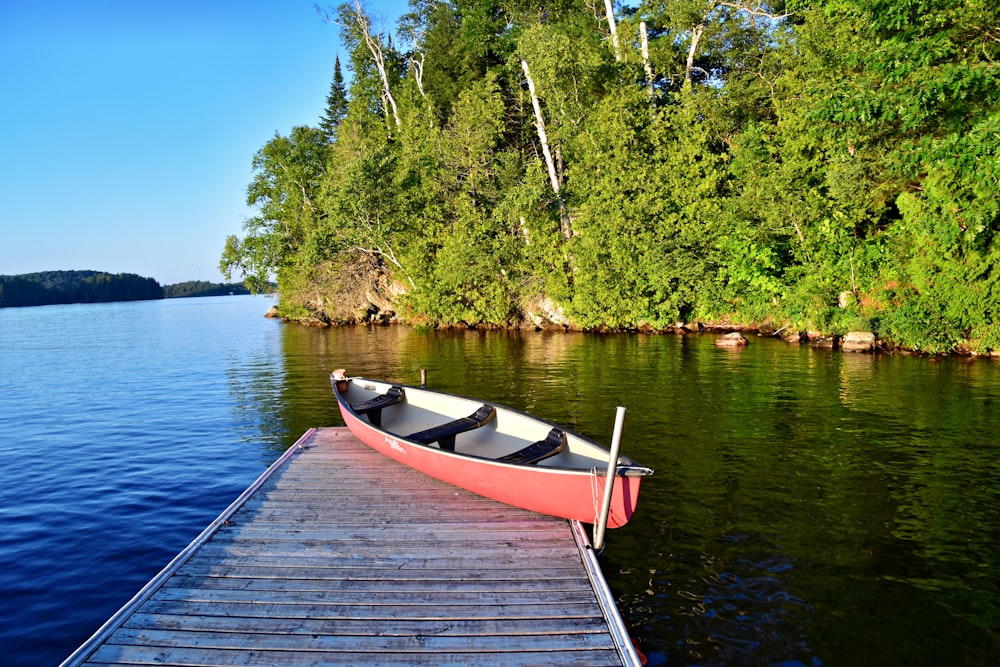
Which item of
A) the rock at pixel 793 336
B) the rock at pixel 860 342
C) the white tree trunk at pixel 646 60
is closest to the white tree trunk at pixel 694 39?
the white tree trunk at pixel 646 60

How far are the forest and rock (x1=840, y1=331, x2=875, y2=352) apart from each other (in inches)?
30.2

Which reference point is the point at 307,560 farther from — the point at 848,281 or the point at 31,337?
the point at 31,337

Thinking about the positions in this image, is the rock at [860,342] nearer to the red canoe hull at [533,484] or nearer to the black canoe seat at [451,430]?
the black canoe seat at [451,430]

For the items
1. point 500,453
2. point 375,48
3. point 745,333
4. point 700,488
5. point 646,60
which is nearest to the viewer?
point 700,488

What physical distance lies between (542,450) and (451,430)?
212cm

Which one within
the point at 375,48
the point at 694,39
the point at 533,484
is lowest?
the point at 533,484

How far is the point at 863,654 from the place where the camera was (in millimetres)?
5422

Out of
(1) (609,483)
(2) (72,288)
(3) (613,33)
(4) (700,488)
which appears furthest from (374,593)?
(2) (72,288)

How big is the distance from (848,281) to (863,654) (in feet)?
80.2

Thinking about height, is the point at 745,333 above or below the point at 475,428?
above

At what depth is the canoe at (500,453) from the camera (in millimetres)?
6730

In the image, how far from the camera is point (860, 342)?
23188mm

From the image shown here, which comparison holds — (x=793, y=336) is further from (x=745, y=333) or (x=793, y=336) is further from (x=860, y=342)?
(x=860, y=342)

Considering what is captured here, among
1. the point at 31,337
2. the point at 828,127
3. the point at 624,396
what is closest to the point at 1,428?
the point at 624,396
